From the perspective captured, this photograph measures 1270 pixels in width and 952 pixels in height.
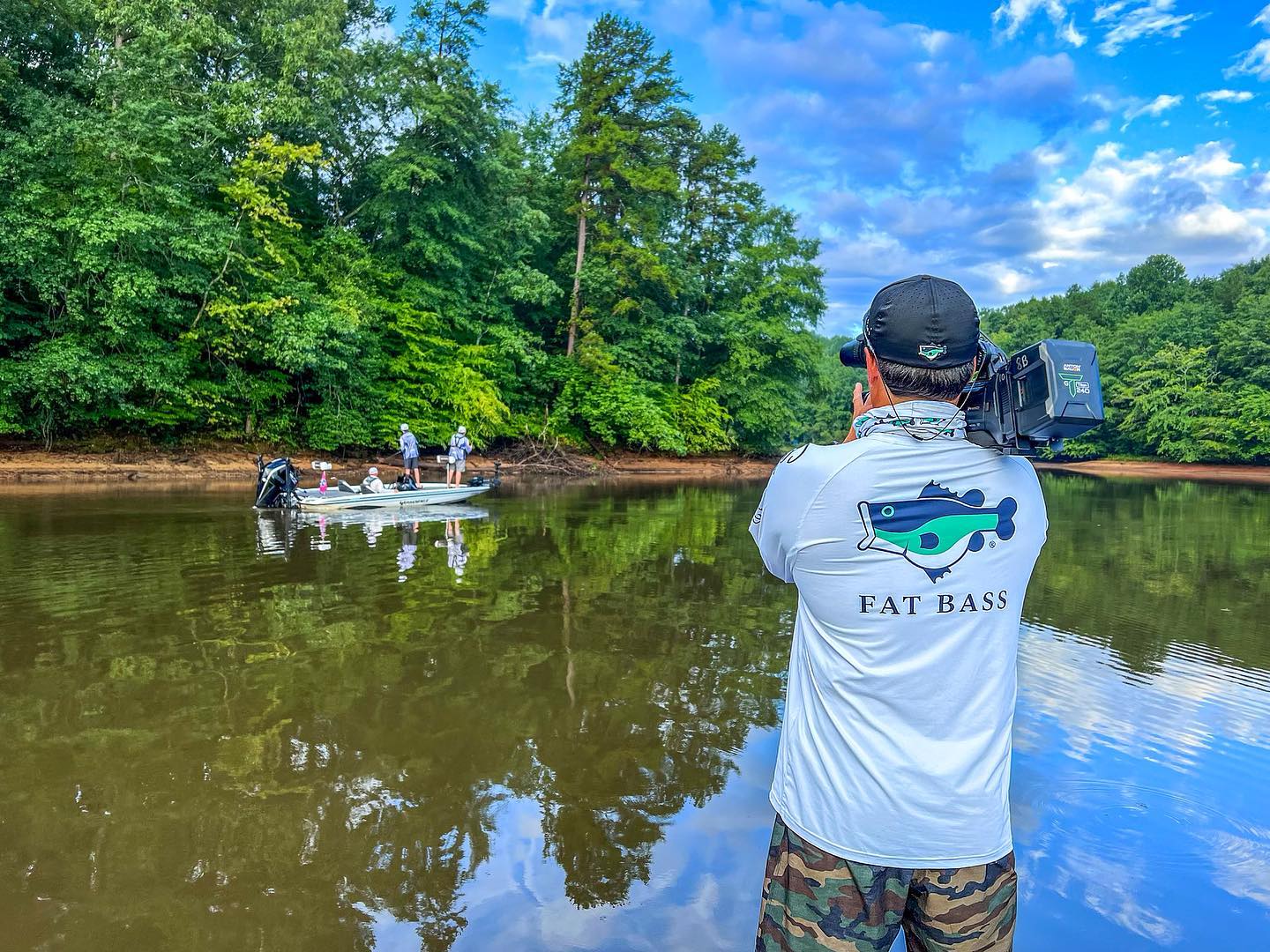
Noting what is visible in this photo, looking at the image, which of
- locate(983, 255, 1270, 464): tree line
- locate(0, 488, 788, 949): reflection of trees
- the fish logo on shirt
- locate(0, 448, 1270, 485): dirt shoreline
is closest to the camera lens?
the fish logo on shirt

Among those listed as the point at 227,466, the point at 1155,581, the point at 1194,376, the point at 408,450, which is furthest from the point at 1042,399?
the point at 1194,376

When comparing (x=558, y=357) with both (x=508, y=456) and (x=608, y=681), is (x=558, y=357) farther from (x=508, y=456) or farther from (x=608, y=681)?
(x=608, y=681)

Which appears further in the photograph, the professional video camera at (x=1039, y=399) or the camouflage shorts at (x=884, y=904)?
the camouflage shorts at (x=884, y=904)

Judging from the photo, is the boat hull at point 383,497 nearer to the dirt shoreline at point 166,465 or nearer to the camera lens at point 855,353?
the dirt shoreline at point 166,465

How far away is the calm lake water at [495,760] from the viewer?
2900 mm

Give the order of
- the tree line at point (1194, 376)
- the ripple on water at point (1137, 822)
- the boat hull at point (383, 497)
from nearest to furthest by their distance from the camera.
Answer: the ripple on water at point (1137, 822)
the boat hull at point (383, 497)
the tree line at point (1194, 376)

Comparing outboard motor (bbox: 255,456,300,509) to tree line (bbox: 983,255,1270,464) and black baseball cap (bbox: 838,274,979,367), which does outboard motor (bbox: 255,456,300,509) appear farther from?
tree line (bbox: 983,255,1270,464)

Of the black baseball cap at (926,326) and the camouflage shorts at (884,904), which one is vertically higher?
the black baseball cap at (926,326)


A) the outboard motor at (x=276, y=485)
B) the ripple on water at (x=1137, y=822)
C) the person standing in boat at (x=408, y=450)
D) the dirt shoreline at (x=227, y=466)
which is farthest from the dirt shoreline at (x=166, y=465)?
the ripple on water at (x=1137, y=822)

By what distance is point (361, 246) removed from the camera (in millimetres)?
26531

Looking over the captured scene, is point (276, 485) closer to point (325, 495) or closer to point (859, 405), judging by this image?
point (325, 495)

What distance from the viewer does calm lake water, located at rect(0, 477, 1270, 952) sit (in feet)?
9.52

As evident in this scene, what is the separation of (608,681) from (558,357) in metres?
28.3

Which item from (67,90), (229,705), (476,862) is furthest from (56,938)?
(67,90)
